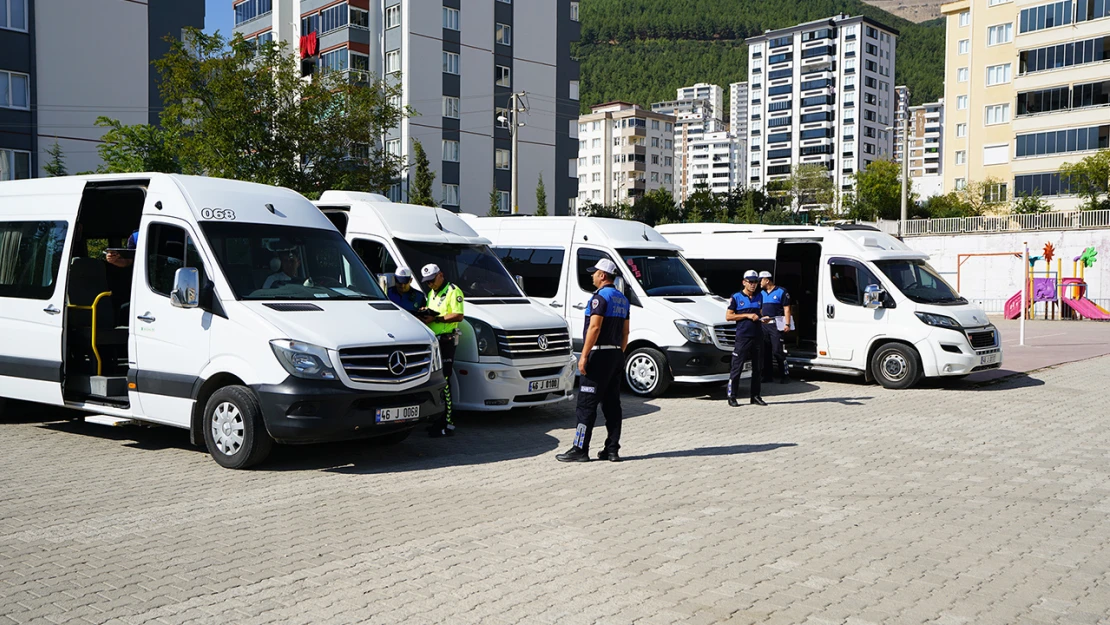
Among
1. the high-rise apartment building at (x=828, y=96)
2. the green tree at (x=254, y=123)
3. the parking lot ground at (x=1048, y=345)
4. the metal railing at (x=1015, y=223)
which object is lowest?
the parking lot ground at (x=1048, y=345)

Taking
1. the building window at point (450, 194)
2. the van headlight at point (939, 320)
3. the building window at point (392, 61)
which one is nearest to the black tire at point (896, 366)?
the van headlight at point (939, 320)

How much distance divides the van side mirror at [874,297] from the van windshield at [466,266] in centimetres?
597

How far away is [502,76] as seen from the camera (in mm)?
65375

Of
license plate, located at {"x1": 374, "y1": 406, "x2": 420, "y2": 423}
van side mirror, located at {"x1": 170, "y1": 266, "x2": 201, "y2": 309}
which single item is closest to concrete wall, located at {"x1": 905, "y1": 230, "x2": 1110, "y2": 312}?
license plate, located at {"x1": 374, "y1": 406, "x2": 420, "y2": 423}

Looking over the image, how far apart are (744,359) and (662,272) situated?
7.19 feet

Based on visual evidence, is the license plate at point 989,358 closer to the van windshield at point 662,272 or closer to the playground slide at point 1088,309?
the van windshield at point 662,272

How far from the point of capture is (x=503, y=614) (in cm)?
498

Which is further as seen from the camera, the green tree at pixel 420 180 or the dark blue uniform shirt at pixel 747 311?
the green tree at pixel 420 180

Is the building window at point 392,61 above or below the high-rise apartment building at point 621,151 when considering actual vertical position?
below

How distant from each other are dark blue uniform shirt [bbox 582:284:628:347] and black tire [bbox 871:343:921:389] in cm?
742

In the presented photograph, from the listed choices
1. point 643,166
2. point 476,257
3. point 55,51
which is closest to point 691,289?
point 476,257

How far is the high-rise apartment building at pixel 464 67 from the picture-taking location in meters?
60.6

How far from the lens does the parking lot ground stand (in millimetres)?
18594

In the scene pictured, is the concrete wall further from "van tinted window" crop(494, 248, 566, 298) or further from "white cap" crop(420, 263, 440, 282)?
"white cap" crop(420, 263, 440, 282)
